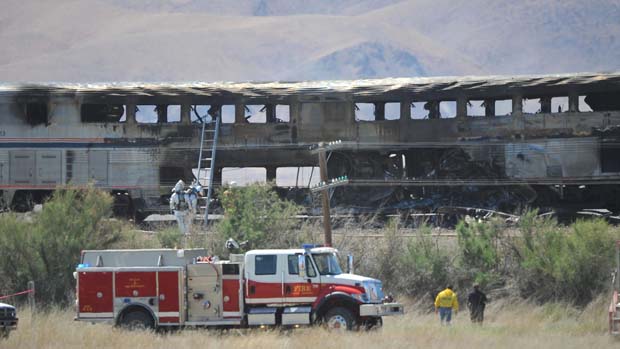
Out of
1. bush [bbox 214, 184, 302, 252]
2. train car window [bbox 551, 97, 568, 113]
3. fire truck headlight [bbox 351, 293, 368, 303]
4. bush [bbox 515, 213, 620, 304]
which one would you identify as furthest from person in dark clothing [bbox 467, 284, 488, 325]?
train car window [bbox 551, 97, 568, 113]

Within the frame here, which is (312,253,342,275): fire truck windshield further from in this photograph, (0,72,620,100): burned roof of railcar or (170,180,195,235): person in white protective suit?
(0,72,620,100): burned roof of railcar

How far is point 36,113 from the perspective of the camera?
137 ft

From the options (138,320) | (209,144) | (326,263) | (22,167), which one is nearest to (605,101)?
(209,144)

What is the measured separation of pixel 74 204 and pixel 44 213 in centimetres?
93

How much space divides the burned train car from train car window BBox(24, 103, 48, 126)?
0.16ft

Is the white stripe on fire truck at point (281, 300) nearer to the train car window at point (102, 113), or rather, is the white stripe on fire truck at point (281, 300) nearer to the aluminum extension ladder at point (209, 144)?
the aluminum extension ladder at point (209, 144)

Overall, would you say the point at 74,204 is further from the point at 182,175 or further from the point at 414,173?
the point at 414,173

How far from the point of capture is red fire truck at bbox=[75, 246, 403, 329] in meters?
25.0

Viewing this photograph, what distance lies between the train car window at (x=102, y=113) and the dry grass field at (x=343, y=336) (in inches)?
562

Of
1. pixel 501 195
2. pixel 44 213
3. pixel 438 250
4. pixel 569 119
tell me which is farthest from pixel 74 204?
pixel 569 119

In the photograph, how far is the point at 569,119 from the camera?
3856cm

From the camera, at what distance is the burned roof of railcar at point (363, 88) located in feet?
127

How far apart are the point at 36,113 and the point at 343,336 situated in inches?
857

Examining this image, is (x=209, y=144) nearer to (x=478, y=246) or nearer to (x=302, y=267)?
(x=478, y=246)
